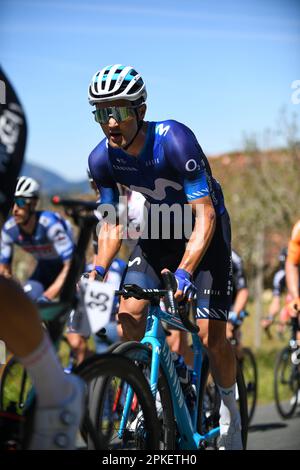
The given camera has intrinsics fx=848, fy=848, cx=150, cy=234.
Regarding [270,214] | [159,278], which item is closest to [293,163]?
[270,214]

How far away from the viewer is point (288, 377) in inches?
472

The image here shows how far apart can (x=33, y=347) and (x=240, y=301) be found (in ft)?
22.2

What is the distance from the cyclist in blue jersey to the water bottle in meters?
0.21

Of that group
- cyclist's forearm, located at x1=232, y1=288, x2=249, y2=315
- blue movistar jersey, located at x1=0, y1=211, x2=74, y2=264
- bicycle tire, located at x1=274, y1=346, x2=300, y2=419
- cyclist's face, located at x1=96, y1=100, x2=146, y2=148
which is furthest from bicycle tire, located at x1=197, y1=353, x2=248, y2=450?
bicycle tire, located at x1=274, y1=346, x2=300, y2=419

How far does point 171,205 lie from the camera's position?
559 centimetres

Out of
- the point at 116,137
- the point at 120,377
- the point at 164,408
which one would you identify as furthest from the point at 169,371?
the point at 116,137

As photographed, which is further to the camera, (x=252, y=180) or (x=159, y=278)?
(x=252, y=180)

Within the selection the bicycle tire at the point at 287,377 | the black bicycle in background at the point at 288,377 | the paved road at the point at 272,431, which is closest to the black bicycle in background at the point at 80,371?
the paved road at the point at 272,431

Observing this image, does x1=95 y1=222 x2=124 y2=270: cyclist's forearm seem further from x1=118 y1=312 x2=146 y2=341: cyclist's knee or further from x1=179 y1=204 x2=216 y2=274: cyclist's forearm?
x1=179 y1=204 x2=216 y2=274: cyclist's forearm

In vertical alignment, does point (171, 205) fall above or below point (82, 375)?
above

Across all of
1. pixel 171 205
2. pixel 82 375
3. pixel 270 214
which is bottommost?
pixel 82 375

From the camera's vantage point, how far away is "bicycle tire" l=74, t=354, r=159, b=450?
12.9 ft
